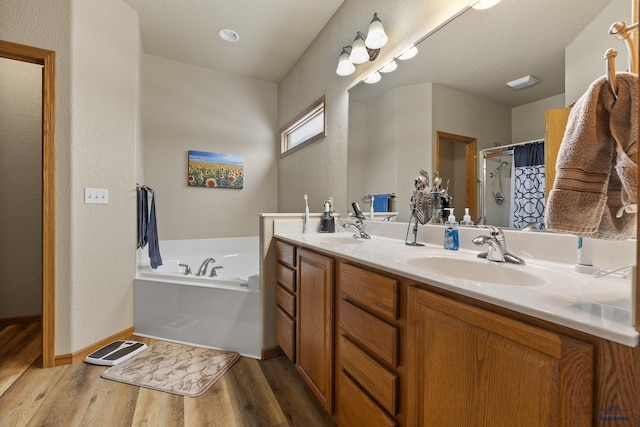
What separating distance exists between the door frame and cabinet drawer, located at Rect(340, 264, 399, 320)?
6.37ft

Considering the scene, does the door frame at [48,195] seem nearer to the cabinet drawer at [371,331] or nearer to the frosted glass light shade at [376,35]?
the cabinet drawer at [371,331]

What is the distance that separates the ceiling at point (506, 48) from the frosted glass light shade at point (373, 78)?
279 mm

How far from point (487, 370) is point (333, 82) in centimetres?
223

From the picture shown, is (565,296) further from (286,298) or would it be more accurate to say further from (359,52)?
(359,52)

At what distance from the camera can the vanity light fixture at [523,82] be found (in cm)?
105

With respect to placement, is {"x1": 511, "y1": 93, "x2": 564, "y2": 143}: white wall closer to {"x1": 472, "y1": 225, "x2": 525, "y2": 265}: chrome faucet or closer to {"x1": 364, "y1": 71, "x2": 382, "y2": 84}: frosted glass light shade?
{"x1": 472, "y1": 225, "x2": 525, "y2": 265}: chrome faucet

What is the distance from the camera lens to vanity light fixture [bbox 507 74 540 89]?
3.44 ft

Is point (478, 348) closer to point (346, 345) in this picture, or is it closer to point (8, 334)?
point (346, 345)

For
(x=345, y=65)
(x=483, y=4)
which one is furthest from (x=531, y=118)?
(x=345, y=65)

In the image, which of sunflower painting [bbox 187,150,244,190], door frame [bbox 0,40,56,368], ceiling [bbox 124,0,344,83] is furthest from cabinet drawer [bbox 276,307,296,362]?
ceiling [bbox 124,0,344,83]

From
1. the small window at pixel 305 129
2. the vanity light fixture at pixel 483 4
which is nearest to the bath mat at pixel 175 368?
the small window at pixel 305 129

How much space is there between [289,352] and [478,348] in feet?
4.17

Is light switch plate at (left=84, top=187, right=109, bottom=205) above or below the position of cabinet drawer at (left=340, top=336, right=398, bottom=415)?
above

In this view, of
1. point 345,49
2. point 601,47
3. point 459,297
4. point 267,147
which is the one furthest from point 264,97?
point 459,297
